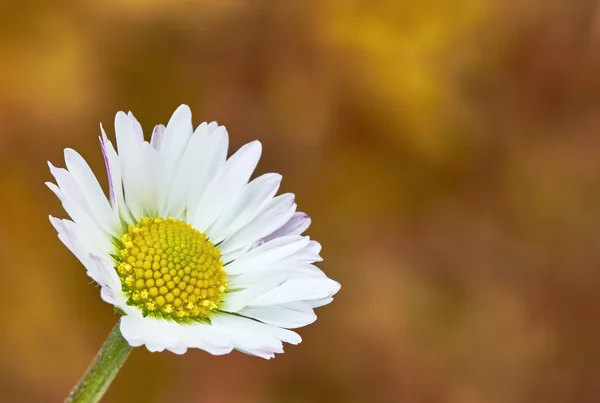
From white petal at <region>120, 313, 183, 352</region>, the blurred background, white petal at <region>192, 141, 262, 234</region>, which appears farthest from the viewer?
the blurred background

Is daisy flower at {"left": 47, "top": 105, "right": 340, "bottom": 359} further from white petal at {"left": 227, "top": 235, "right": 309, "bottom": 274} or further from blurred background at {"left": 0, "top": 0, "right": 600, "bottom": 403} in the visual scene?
blurred background at {"left": 0, "top": 0, "right": 600, "bottom": 403}

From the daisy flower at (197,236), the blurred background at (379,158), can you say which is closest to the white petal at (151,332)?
the daisy flower at (197,236)

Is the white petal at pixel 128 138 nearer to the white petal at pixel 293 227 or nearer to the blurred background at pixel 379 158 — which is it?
the white petal at pixel 293 227

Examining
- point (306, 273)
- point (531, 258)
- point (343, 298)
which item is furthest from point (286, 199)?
point (531, 258)

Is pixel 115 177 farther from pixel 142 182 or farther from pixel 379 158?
pixel 379 158

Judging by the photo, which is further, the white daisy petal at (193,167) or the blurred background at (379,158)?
the blurred background at (379,158)

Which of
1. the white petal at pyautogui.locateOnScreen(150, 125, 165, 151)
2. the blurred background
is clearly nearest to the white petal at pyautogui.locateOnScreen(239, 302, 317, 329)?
the white petal at pyautogui.locateOnScreen(150, 125, 165, 151)
